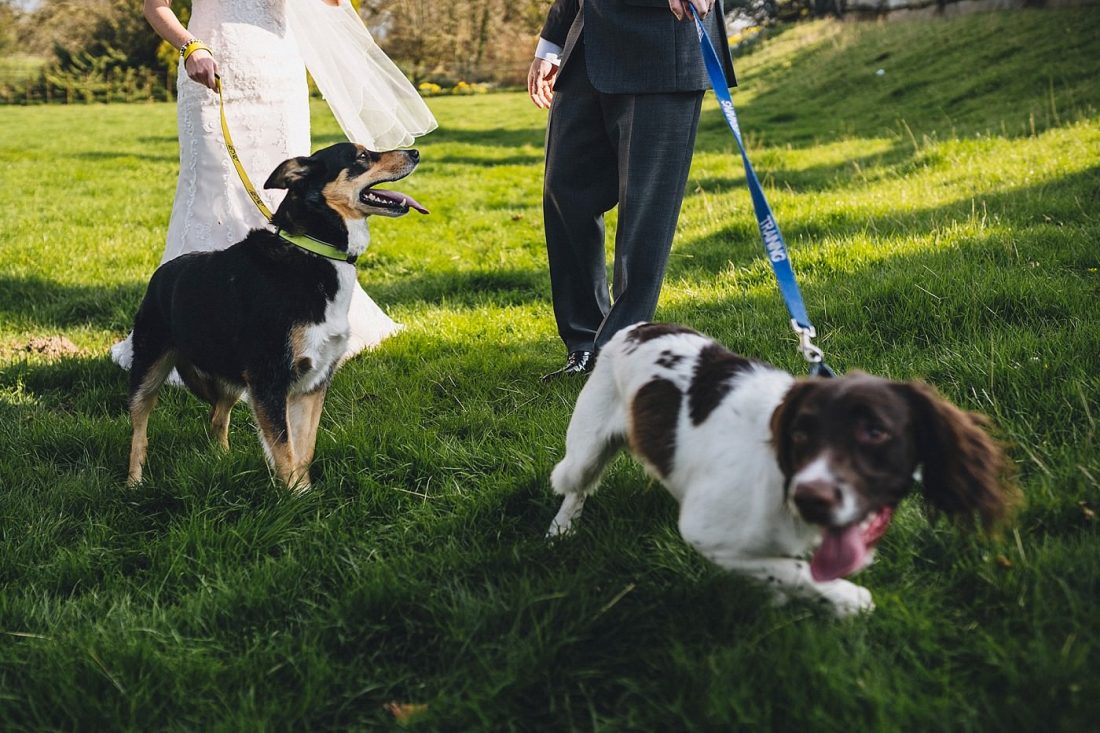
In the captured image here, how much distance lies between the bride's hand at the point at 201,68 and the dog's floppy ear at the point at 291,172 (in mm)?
716

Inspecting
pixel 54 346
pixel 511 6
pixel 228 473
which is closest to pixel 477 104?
pixel 511 6

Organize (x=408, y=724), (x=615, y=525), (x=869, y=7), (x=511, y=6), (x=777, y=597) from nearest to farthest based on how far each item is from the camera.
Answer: (x=408, y=724), (x=777, y=597), (x=615, y=525), (x=869, y=7), (x=511, y=6)

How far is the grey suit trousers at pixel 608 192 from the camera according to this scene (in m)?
3.81

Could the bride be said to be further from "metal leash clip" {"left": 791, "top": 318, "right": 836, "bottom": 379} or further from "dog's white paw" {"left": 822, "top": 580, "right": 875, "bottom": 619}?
"dog's white paw" {"left": 822, "top": 580, "right": 875, "bottom": 619}

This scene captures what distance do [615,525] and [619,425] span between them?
1.06 feet

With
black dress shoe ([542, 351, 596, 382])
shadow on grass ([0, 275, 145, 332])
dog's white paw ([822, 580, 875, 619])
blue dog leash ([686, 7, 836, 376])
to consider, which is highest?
blue dog leash ([686, 7, 836, 376])

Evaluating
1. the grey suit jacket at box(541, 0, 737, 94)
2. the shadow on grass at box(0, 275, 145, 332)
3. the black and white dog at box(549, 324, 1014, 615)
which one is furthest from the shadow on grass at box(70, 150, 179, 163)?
the black and white dog at box(549, 324, 1014, 615)

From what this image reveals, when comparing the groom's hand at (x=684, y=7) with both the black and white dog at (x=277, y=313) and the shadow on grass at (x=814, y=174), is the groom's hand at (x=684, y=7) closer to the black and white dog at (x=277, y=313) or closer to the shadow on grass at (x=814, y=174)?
the black and white dog at (x=277, y=313)

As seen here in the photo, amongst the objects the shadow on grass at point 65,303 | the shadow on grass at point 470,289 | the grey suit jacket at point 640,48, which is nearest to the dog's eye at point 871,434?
the grey suit jacket at point 640,48

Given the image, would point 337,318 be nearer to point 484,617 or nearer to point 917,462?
point 484,617

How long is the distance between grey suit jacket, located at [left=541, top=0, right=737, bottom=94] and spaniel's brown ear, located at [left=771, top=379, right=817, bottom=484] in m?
2.14

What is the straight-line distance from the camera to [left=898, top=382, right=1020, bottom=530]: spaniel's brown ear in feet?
6.40

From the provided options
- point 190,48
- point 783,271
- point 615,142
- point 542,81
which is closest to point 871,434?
point 783,271

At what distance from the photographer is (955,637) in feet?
6.41
